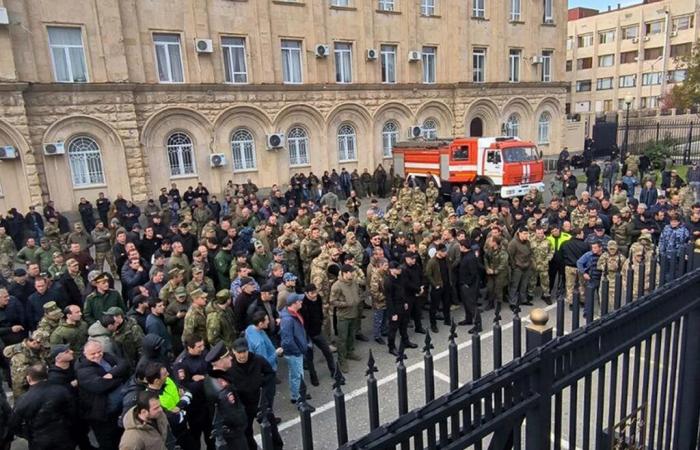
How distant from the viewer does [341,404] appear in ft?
5.92

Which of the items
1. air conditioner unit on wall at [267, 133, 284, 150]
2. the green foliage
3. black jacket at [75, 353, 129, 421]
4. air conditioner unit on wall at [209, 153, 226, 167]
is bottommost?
black jacket at [75, 353, 129, 421]

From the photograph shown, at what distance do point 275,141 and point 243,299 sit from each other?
1688 centimetres

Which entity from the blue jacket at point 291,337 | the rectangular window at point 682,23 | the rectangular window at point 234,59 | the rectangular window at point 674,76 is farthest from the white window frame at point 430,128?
the rectangular window at point 682,23

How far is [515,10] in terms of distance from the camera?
99.2 ft

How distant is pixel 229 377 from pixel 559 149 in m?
33.1

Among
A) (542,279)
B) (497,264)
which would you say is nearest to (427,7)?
(542,279)

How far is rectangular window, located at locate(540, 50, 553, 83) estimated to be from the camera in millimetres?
32062

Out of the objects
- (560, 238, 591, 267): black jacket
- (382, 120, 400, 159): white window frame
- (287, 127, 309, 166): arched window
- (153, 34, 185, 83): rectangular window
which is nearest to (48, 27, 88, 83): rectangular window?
(153, 34, 185, 83): rectangular window

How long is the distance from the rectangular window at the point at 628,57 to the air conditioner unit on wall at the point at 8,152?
61.3 m

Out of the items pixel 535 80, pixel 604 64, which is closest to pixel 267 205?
pixel 535 80

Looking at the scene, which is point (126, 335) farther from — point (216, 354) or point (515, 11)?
point (515, 11)

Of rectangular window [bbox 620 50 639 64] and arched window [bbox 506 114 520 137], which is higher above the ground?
rectangular window [bbox 620 50 639 64]

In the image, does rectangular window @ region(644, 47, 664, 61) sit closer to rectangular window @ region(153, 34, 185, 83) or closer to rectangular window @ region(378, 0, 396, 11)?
rectangular window @ region(378, 0, 396, 11)

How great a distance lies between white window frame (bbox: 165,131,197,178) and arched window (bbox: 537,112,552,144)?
2250 cm
